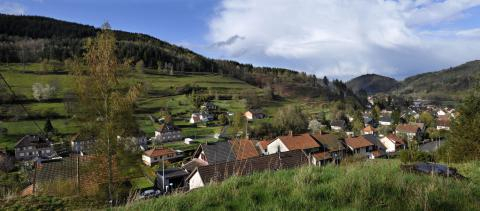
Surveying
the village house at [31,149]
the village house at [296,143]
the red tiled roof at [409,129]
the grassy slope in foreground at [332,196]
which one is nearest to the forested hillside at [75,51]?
the red tiled roof at [409,129]

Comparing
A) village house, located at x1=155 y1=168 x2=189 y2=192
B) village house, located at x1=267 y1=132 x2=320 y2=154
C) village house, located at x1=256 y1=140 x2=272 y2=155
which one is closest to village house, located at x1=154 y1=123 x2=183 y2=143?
village house, located at x1=256 y1=140 x2=272 y2=155

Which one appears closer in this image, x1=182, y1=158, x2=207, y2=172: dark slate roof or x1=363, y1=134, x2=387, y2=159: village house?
x1=182, y1=158, x2=207, y2=172: dark slate roof

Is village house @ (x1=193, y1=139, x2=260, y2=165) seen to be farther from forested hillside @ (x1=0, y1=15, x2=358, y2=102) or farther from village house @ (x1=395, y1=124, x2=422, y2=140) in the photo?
forested hillside @ (x1=0, y1=15, x2=358, y2=102)

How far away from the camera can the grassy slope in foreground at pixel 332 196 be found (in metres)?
4.69

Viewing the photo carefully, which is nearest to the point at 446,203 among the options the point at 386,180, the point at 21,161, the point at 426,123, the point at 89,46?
the point at 386,180

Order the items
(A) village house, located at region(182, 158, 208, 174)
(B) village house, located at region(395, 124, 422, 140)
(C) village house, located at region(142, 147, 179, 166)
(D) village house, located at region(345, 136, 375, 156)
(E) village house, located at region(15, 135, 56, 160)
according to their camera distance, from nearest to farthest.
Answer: (A) village house, located at region(182, 158, 208, 174) → (C) village house, located at region(142, 147, 179, 166) → (D) village house, located at region(345, 136, 375, 156) → (E) village house, located at region(15, 135, 56, 160) → (B) village house, located at region(395, 124, 422, 140)

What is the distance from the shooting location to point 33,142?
194 ft

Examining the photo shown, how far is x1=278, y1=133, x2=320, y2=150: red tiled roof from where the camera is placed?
47281 millimetres

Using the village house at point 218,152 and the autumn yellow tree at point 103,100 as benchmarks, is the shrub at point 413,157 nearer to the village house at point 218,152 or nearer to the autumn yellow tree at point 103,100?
the autumn yellow tree at point 103,100

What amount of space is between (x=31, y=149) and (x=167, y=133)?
25026 millimetres

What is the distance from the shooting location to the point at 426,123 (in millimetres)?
92938

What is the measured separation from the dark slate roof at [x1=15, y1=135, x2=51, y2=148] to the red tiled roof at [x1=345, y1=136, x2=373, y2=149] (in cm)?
5153

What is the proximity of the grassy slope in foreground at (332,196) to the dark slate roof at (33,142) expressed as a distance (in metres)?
63.1

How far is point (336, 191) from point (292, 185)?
806 millimetres
